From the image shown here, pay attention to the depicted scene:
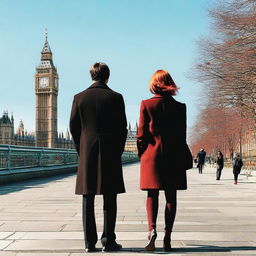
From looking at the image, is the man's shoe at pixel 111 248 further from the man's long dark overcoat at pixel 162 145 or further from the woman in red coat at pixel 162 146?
the man's long dark overcoat at pixel 162 145

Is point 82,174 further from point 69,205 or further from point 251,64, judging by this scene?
point 251,64

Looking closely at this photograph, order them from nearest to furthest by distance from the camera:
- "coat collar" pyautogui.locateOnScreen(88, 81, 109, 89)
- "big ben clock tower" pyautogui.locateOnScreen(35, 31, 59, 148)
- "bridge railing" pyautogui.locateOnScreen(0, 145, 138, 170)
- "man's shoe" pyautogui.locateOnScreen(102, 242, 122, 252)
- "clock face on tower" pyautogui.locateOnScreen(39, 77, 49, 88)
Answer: "man's shoe" pyautogui.locateOnScreen(102, 242, 122, 252) → "coat collar" pyautogui.locateOnScreen(88, 81, 109, 89) → "bridge railing" pyautogui.locateOnScreen(0, 145, 138, 170) → "big ben clock tower" pyautogui.locateOnScreen(35, 31, 59, 148) → "clock face on tower" pyautogui.locateOnScreen(39, 77, 49, 88)

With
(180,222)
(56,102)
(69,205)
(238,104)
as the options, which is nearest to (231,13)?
(238,104)

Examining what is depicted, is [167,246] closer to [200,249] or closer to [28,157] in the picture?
[200,249]

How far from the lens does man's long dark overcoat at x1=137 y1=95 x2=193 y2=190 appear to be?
4.91 meters

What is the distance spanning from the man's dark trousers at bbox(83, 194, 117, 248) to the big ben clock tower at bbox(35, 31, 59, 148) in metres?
137

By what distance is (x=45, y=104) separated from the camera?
14212 cm

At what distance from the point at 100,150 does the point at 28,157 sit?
1545cm

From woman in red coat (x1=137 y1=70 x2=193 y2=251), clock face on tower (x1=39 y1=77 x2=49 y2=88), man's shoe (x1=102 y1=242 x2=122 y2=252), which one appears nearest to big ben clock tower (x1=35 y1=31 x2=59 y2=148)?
clock face on tower (x1=39 y1=77 x2=49 y2=88)

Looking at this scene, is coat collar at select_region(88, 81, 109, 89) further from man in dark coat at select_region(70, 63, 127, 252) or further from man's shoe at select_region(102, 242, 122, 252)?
man's shoe at select_region(102, 242, 122, 252)

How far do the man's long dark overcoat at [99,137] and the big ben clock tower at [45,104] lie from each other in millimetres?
136850

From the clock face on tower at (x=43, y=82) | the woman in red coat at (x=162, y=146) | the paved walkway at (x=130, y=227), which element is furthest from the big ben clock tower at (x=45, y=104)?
the woman in red coat at (x=162, y=146)

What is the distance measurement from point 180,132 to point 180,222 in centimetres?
229

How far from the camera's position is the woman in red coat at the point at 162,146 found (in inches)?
193
